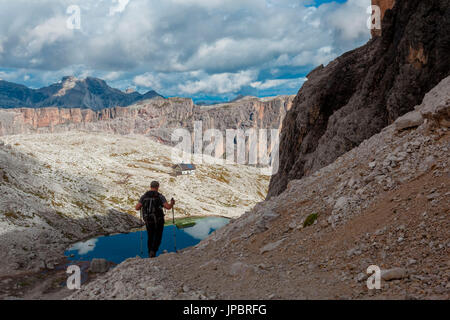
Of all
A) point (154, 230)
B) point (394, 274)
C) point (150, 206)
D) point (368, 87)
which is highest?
point (368, 87)

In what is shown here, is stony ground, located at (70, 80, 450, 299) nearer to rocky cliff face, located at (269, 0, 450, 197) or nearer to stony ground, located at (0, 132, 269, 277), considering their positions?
rocky cliff face, located at (269, 0, 450, 197)

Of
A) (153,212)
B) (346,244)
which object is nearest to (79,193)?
(153,212)

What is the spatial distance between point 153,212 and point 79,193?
8669 centimetres

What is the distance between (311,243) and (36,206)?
3106 inches

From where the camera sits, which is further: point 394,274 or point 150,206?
point 150,206

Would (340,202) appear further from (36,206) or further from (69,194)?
(69,194)

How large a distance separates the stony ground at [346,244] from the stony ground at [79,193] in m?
39.7

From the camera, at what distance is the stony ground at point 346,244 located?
10.4 m

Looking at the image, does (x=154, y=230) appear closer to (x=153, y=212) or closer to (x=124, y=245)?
(x=153, y=212)

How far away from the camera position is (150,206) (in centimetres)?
1886

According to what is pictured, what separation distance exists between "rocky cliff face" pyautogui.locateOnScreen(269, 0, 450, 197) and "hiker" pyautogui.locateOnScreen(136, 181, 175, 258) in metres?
26.6

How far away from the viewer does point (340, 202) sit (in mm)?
16031
